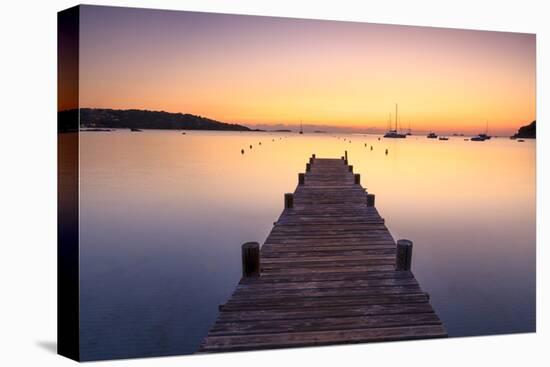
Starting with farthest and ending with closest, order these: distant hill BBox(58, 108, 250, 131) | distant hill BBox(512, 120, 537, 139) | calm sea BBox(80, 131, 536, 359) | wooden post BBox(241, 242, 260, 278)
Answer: distant hill BBox(512, 120, 537, 139), wooden post BBox(241, 242, 260, 278), calm sea BBox(80, 131, 536, 359), distant hill BBox(58, 108, 250, 131)

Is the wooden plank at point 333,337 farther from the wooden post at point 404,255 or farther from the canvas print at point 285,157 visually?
the wooden post at point 404,255

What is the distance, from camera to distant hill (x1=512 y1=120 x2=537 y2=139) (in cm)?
533

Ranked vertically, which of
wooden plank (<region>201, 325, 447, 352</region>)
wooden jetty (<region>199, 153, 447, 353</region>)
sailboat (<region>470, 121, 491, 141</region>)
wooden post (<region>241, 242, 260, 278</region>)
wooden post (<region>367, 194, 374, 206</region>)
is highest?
sailboat (<region>470, 121, 491, 141</region>)

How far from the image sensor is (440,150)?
19.9 feet

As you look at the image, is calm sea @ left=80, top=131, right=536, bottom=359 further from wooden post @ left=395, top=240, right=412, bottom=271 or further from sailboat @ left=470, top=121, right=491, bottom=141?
wooden post @ left=395, top=240, right=412, bottom=271

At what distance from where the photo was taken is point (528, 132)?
5.36 m

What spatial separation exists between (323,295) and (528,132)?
2933mm

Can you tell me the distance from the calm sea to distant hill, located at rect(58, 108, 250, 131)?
0.31ft

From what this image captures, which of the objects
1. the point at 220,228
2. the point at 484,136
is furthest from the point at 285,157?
the point at 484,136

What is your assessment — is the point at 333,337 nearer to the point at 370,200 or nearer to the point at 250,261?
the point at 250,261

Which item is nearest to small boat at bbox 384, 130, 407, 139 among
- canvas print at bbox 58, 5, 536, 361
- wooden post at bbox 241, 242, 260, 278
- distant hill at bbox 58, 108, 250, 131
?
canvas print at bbox 58, 5, 536, 361

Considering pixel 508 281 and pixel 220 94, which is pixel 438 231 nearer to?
pixel 508 281

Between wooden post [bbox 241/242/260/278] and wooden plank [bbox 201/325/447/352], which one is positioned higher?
wooden post [bbox 241/242/260/278]

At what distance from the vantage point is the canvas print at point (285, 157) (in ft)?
13.2
